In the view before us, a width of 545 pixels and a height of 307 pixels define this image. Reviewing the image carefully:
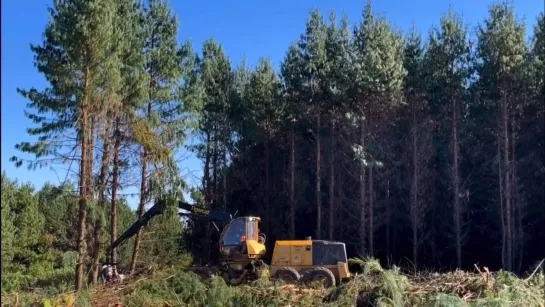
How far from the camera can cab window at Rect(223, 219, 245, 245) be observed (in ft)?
66.7

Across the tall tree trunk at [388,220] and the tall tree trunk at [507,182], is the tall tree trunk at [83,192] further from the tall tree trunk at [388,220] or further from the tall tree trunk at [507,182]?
the tall tree trunk at [507,182]

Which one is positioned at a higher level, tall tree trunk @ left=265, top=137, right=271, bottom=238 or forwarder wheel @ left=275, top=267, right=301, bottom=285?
tall tree trunk @ left=265, top=137, right=271, bottom=238

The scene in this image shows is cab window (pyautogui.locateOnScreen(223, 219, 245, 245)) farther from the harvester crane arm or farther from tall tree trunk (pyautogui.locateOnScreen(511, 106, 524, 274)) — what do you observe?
tall tree trunk (pyautogui.locateOnScreen(511, 106, 524, 274))

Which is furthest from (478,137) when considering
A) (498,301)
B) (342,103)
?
(498,301)

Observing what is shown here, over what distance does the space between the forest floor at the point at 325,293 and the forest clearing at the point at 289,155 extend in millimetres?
106

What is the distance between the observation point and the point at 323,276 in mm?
18984

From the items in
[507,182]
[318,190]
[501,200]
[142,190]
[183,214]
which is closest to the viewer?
[183,214]

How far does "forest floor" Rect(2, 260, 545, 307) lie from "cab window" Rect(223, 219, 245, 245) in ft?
12.0

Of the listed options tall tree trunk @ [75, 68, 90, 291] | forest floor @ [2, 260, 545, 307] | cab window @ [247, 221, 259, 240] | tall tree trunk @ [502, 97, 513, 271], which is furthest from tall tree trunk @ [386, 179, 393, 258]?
tall tree trunk @ [75, 68, 90, 291]

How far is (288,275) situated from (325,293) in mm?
3459

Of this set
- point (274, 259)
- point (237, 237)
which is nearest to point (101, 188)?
point (237, 237)

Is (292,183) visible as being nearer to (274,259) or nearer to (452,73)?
(452,73)

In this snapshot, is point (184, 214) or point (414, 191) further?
point (414, 191)

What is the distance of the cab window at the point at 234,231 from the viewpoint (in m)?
20.3
